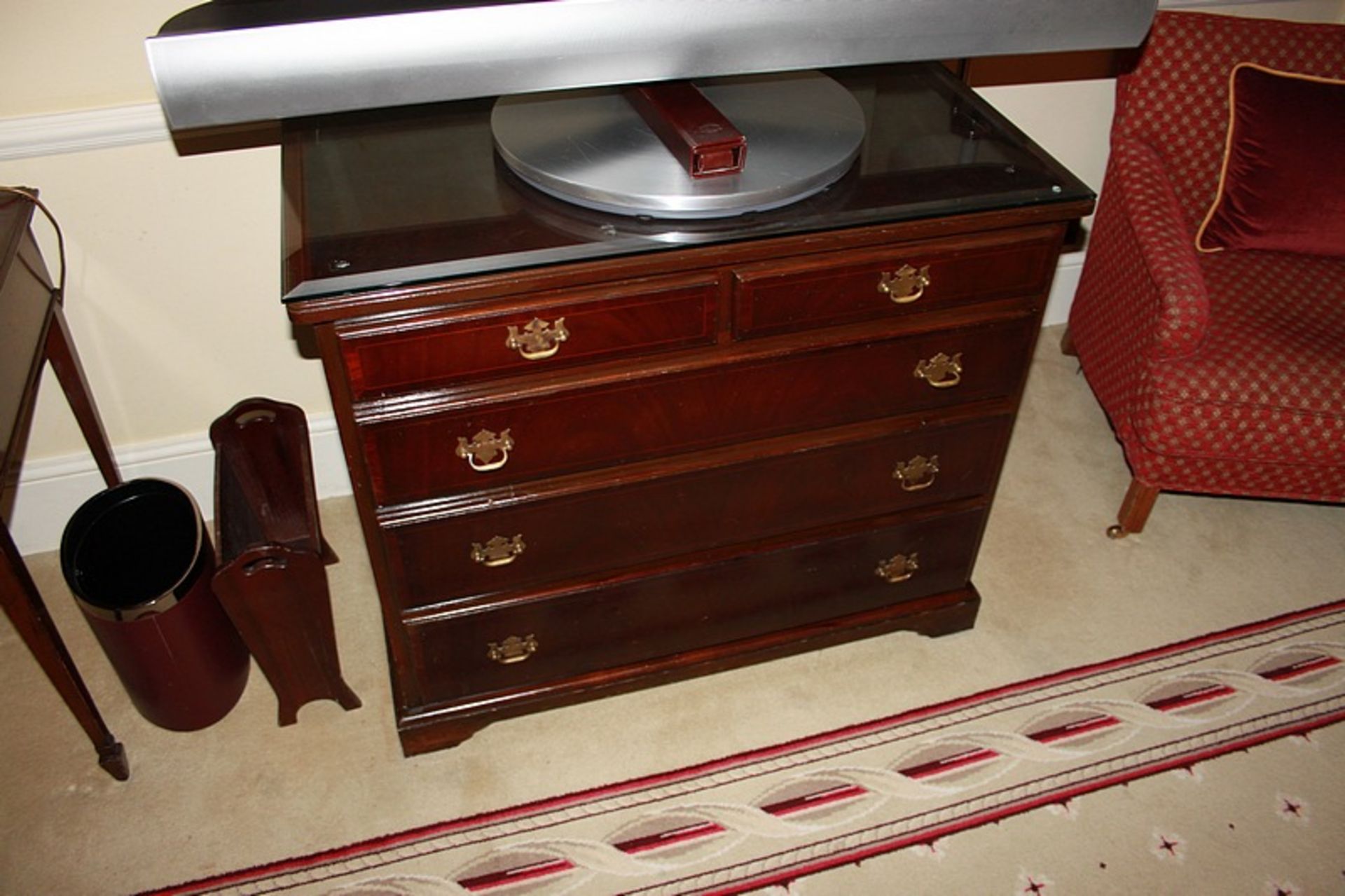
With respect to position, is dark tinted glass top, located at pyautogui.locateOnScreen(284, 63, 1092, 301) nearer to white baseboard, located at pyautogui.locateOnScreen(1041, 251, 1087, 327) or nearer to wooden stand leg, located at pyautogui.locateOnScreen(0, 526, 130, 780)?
wooden stand leg, located at pyautogui.locateOnScreen(0, 526, 130, 780)

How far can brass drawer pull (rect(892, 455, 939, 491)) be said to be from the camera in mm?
1746

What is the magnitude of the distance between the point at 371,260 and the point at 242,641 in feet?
3.14

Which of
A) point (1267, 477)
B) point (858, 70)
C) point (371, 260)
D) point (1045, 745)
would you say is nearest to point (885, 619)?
point (1045, 745)

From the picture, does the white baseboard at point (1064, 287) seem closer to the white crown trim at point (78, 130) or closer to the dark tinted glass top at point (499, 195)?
the dark tinted glass top at point (499, 195)

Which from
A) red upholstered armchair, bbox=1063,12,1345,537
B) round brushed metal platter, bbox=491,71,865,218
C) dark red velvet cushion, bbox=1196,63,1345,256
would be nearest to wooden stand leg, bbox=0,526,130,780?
round brushed metal platter, bbox=491,71,865,218

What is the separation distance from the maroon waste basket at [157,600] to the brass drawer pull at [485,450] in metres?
0.59

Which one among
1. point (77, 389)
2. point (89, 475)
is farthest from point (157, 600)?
point (89, 475)

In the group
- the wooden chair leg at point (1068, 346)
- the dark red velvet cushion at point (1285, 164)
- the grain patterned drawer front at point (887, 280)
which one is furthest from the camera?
the wooden chair leg at point (1068, 346)

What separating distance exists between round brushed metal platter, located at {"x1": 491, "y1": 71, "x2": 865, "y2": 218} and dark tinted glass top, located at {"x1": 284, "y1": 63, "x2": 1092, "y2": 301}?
0.03 m

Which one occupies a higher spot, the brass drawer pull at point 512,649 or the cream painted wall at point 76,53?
the cream painted wall at point 76,53

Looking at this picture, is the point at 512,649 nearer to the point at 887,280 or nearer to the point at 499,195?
the point at 499,195

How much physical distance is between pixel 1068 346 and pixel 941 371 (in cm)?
122

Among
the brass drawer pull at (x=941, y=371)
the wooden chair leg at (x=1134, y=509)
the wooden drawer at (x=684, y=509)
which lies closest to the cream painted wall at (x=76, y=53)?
the wooden drawer at (x=684, y=509)

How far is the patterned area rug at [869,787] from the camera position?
66.5 inches
